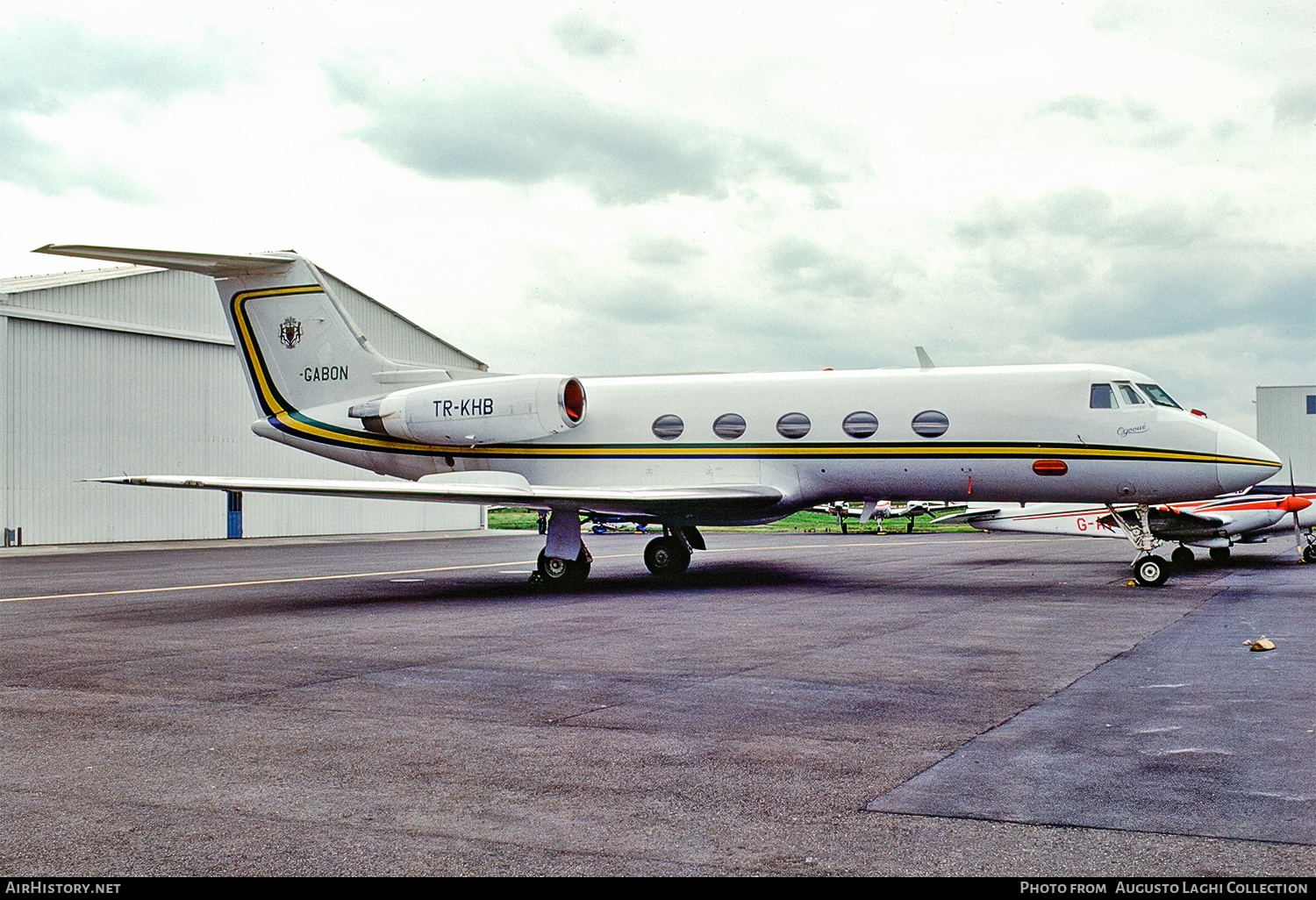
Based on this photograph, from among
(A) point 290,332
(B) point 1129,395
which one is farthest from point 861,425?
(A) point 290,332

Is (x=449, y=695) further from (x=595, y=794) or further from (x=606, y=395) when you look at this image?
(x=606, y=395)

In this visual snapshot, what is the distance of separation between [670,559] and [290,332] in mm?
7790

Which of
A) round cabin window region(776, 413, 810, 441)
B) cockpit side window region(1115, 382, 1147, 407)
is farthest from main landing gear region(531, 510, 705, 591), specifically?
cockpit side window region(1115, 382, 1147, 407)

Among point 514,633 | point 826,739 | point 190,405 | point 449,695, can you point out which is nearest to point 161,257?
point 514,633

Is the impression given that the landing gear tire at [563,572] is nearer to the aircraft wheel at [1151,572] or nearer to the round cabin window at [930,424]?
the round cabin window at [930,424]

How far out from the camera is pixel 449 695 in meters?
7.84

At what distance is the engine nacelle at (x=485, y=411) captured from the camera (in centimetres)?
1834

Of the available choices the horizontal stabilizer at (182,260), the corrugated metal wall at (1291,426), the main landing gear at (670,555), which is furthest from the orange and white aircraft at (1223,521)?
the corrugated metal wall at (1291,426)

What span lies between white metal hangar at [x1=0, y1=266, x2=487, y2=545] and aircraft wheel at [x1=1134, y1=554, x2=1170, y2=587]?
19772 mm

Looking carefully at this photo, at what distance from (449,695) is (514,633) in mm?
3711

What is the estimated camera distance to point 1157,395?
16500mm

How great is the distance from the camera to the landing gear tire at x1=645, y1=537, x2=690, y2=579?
65.2 feet

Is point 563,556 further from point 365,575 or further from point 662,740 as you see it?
point 662,740

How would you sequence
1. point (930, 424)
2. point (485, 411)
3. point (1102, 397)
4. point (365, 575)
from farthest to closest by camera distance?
point (365, 575) → point (485, 411) → point (930, 424) → point (1102, 397)
